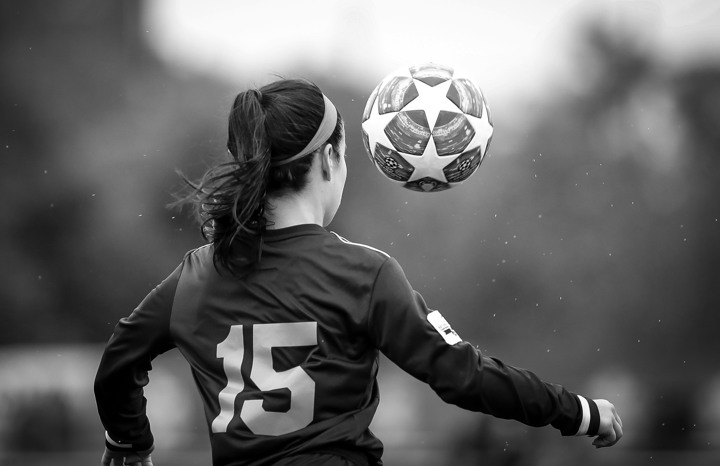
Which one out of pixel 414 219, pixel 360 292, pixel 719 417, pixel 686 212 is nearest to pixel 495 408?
pixel 360 292

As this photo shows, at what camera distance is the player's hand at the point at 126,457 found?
223 cm

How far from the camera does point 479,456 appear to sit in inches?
333

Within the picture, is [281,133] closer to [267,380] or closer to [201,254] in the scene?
[201,254]

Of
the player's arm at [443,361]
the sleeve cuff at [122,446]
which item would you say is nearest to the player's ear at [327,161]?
the player's arm at [443,361]

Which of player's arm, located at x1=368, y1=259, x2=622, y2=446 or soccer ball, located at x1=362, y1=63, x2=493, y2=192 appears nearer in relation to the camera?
player's arm, located at x1=368, y1=259, x2=622, y2=446

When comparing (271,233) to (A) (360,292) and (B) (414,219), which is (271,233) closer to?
(A) (360,292)

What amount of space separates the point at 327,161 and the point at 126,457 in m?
0.91

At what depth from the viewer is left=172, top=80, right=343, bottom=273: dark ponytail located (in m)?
1.82

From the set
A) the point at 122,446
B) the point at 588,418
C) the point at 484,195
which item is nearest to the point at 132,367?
the point at 122,446

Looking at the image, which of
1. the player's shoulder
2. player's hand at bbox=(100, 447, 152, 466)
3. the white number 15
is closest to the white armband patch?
the white number 15

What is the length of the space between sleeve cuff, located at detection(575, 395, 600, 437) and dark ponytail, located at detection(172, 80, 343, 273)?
2.47 feet

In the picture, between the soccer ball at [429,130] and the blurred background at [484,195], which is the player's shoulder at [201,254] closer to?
the soccer ball at [429,130]

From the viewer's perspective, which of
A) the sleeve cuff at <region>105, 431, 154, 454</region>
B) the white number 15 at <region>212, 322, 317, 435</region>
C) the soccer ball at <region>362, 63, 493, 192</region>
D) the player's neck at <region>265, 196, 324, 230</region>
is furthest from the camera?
the soccer ball at <region>362, 63, 493, 192</region>

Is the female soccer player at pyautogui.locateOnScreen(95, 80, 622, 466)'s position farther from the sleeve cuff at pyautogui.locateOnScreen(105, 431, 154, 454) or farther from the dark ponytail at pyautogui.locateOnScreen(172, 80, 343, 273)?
the sleeve cuff at pyautogui.locateOnScreen(105, 431, 154, 454)
